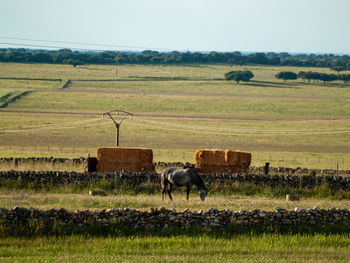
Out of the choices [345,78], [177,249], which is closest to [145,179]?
[177,249]

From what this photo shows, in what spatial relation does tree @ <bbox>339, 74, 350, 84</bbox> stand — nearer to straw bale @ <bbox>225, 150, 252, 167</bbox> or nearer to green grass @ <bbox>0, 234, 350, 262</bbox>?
straw bale @ <bbox>225, 150, 252, 167</bbox>

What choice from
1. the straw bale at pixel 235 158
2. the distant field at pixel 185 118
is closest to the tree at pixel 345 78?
the distant field at pixel 185 118

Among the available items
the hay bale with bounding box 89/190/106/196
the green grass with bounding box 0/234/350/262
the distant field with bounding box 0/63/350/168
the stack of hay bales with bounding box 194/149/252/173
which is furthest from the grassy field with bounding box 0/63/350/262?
the stack of hay bales with bounding box 194/149/252/173

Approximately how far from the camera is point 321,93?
132m

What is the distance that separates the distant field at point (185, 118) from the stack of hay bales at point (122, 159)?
14.9 meters

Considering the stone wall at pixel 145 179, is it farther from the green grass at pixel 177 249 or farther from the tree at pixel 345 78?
the tree at pixel 345 78

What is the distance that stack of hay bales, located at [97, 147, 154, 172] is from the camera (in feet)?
109

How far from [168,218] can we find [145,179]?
10324mm

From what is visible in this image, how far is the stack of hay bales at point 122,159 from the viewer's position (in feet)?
109

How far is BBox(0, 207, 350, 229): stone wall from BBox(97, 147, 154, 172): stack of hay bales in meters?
15.5

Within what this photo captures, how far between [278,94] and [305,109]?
2552 centimetres

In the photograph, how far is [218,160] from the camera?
34000 mm

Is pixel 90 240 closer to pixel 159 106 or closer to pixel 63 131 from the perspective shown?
pixel 63 131

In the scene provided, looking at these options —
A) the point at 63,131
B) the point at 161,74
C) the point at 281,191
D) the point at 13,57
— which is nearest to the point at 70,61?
the point at 13,57
